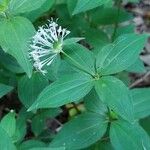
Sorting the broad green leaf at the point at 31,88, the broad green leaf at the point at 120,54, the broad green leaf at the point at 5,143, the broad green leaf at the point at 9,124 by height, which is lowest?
the broad green leaf at the point at 31,88

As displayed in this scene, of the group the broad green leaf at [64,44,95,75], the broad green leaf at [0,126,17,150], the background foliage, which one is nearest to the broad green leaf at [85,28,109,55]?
the background foliage

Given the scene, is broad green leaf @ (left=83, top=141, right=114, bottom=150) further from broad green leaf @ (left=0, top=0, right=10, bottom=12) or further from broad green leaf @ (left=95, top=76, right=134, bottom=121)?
broad green leaf @ (left=0, top=0, right=10, bottom=12)

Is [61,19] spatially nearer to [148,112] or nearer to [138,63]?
[138,63]

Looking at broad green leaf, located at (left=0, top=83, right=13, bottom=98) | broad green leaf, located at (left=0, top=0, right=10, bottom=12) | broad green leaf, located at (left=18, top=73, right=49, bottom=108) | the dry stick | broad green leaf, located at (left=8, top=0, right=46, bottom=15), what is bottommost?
the dry stick

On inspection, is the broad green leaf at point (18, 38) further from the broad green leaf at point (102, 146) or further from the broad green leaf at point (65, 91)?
the broad green leaf at point (102, 146)

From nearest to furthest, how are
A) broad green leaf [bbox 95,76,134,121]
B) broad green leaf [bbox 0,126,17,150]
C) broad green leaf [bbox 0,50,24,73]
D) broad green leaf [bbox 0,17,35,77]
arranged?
broad green leaf [bbox 0,126,17,150] → broad green leaf [bbox 95,76,134,121] → broad green leaf [bbox 0,17,35,77] → broad green leaf [bbox 0,50,24,73]

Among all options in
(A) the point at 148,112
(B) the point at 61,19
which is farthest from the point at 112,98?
(B) the point at 61,19

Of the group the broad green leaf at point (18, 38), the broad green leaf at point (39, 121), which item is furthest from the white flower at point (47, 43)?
the broad green leaf at point (39, 121)
